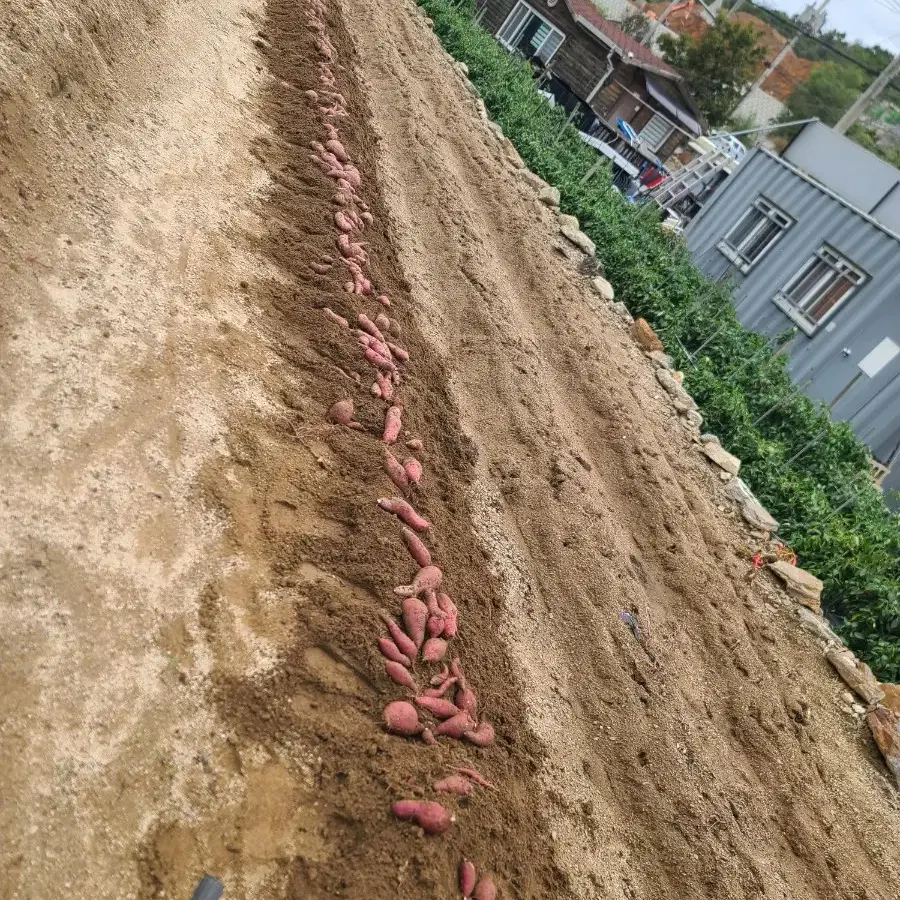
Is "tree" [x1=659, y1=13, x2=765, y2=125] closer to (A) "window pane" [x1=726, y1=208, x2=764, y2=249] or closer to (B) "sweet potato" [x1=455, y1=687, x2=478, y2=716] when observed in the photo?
(A) "window pane" [x1=726, y1=208, x2=764, y2=249]

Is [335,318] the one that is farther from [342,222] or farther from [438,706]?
[438,706]

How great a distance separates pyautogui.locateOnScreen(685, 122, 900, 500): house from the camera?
13.8 metres

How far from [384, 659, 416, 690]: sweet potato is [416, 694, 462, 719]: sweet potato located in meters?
0.10

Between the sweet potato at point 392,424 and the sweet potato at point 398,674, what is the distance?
205 cm

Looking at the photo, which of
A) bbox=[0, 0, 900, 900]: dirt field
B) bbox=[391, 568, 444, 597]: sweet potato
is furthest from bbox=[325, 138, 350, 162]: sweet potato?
bbox=[391, 568, 444, 597]: sweet potato

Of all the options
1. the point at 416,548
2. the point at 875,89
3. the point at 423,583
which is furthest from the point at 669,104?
the point at 423,583

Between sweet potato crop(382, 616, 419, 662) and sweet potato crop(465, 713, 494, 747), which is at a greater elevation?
sweet potato crop(382, 616, 419, 662)

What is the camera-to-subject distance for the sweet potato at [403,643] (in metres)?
4.45

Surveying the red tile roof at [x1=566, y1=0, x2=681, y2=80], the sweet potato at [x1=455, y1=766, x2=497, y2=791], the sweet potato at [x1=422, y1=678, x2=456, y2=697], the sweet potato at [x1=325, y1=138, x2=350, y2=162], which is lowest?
the sweet potato at [x1=455, y1=766, x2=497, y2=791]

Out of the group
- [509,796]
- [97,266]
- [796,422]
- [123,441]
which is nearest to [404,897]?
[509,796]

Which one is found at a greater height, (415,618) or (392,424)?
(392,424)

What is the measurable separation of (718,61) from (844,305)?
30.2 meters

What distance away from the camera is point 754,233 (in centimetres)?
1633

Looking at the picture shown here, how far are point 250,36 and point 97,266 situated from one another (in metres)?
6.44
